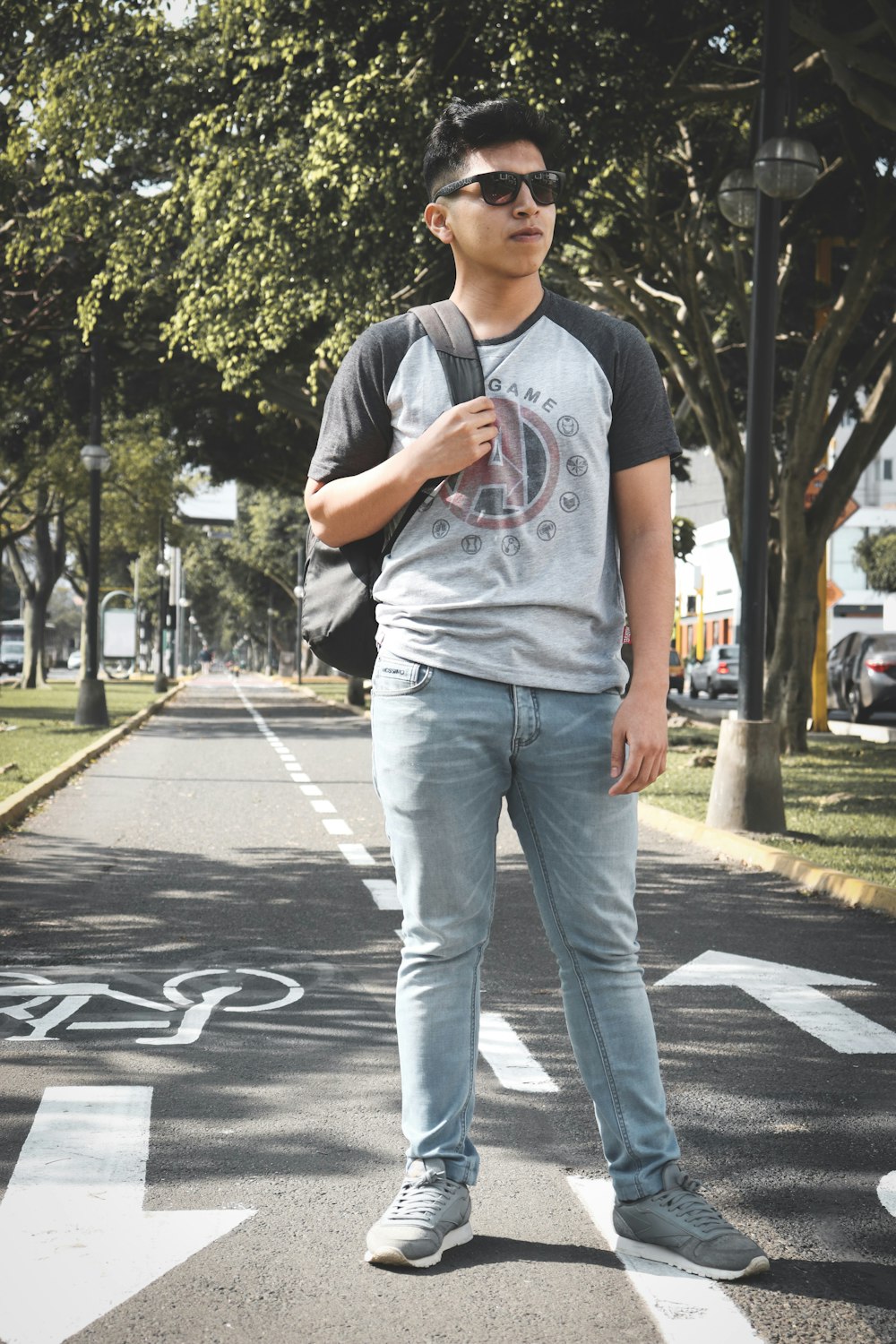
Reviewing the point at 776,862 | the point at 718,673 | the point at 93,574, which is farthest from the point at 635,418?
the point at 718,673

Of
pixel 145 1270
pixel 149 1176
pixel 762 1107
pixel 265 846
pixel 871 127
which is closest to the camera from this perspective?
pixel 145 1270

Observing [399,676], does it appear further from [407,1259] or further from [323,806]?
[323,806]

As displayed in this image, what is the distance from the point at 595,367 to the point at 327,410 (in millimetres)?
539

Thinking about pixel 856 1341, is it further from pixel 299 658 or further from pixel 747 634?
pixel 299 658

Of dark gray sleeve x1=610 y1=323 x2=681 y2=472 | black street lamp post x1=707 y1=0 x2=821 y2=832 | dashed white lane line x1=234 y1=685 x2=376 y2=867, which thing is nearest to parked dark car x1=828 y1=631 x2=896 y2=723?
dashed white lane line x1=234 y1=685 x2=376 y2=867

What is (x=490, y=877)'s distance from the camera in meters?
3.24

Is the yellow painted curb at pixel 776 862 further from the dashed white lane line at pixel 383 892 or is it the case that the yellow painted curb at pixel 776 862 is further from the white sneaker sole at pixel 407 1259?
the white sneaker sole at pixel 407 1259

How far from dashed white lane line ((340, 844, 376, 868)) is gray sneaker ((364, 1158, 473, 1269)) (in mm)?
6215

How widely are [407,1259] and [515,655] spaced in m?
1.16

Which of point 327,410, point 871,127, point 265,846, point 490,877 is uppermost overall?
point 871,127

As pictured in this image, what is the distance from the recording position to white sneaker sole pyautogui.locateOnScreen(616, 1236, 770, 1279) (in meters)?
3.05

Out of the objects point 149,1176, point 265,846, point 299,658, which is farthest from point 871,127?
point 299,658

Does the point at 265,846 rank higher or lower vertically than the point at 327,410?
lower

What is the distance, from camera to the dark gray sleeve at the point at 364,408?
3.16 metres
